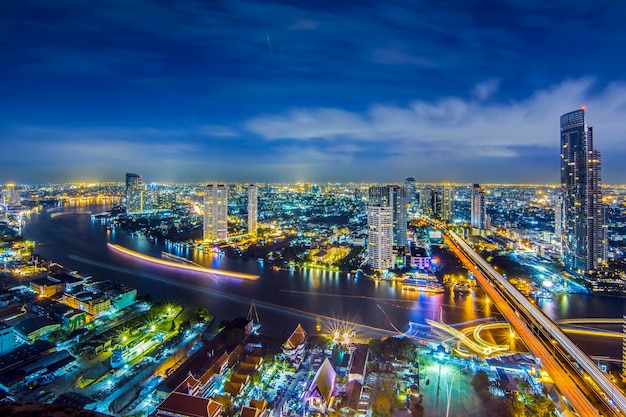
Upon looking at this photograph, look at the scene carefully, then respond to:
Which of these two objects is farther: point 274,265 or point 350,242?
point 350,242

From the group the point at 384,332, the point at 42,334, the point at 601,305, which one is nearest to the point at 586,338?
the point at 601,305

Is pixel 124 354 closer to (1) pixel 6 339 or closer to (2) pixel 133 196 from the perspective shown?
(1) pixel 6 339

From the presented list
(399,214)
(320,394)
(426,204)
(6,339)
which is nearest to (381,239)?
(399,214)

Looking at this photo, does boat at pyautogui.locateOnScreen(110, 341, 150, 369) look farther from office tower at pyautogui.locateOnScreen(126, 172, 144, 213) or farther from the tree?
office tower at pyautogui.locateOnScreen(126, 172, 144, 213)

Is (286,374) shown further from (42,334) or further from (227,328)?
(42,334)

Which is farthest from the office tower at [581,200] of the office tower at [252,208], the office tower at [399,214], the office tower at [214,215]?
the office tower at [214,215]

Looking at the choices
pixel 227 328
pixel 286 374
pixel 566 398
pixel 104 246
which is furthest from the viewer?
pixel 104 246

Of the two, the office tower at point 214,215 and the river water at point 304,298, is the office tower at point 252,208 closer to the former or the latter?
the office tower at point 214,215

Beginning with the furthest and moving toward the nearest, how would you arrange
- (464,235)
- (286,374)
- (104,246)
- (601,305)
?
(464,235)
(104,246)
(601,305)
(286,374)
